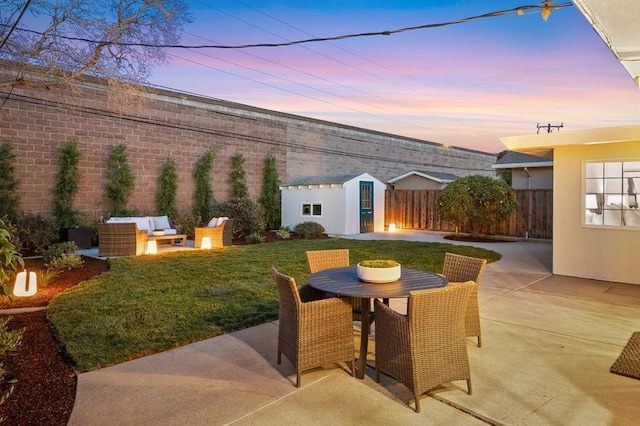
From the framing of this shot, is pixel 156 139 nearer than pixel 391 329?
No

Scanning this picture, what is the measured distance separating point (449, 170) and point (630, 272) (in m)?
23.2

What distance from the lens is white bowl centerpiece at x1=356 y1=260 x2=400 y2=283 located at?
367 centimetres

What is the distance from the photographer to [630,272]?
7.20 m

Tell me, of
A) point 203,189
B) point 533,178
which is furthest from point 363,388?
point 533,178

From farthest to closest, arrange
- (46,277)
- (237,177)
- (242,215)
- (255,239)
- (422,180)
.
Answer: (422,180)
(237,177)
(242,215)
(255,239)
(46,277)

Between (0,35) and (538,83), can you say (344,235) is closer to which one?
(538,83)

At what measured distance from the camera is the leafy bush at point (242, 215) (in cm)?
1480

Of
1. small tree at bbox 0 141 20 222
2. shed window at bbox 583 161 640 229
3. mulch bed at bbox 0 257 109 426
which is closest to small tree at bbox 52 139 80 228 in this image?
small tree at bbox 0 141 20 222

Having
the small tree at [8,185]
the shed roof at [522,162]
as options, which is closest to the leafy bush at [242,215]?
the small tree at [8,185]

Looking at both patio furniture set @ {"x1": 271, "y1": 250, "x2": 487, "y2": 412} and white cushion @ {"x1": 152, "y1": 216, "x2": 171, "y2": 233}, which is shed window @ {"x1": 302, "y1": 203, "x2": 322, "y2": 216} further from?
patio furniture set @ {"x1": 271, "y1": 250, "x2": 487, "y2": 412}

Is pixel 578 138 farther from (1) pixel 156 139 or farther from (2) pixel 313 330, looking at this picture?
(1) pixel 156 139

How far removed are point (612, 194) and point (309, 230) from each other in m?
9.80

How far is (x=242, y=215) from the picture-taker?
14.9 meters

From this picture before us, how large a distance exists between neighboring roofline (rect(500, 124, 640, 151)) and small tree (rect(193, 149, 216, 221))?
10760 mm
